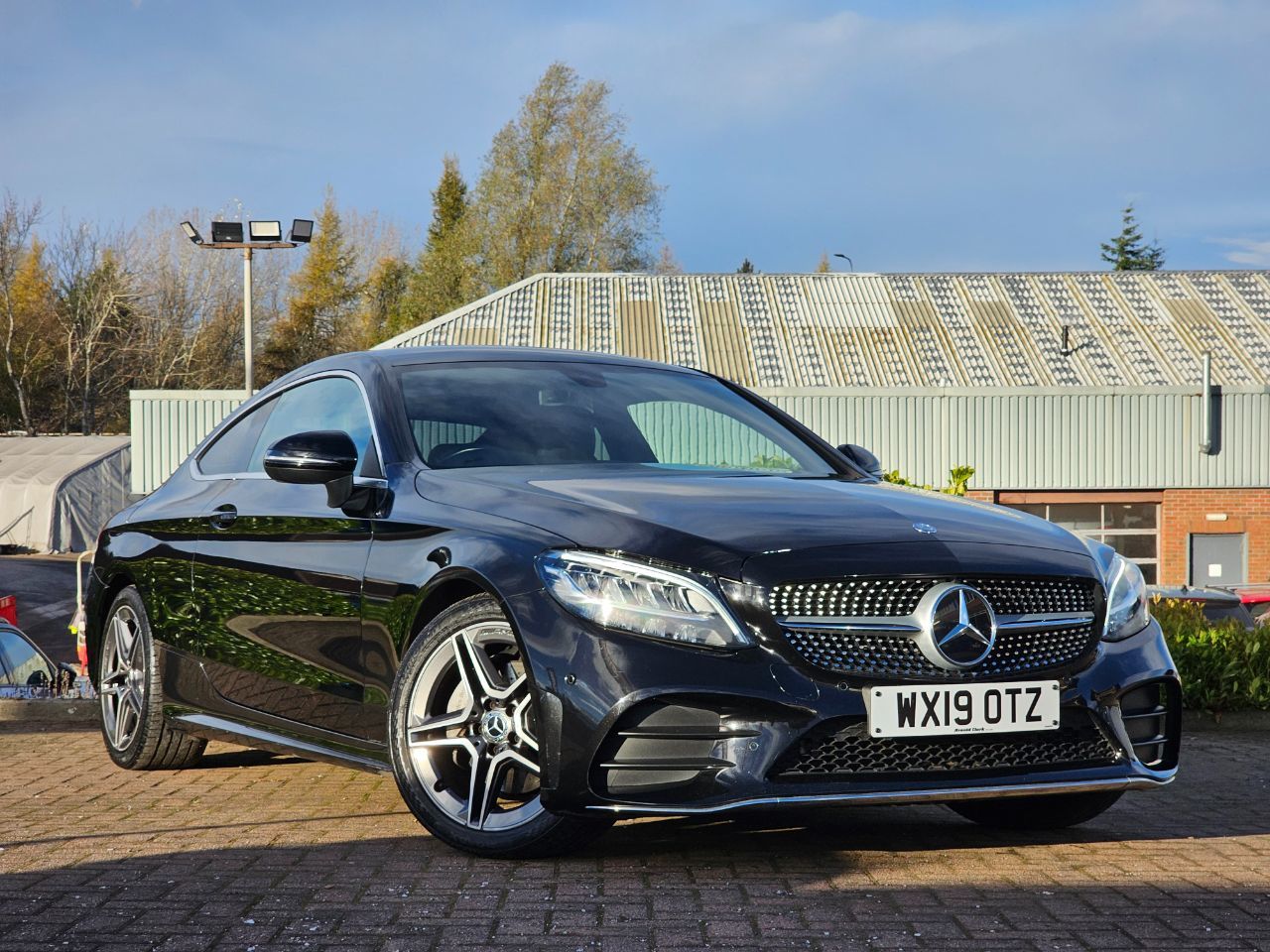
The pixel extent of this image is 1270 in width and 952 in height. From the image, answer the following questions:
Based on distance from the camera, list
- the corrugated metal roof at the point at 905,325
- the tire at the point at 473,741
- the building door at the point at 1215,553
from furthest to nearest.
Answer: the corrugated metal roof at the point at 905,325
the building door at the point at 1215,553
the tire at the point at 473,741

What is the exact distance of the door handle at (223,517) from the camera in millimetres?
5887

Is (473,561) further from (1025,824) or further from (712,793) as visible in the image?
(1025,824)

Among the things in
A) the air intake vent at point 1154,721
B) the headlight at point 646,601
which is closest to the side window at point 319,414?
the headlight at point 646,601

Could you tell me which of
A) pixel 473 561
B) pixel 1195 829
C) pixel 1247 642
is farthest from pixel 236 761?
pixel 1247 642

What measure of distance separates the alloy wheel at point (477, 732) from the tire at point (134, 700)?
2.02 m

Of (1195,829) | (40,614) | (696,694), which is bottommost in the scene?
(40,614)

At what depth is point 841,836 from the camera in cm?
498

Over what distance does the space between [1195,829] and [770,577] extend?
209 centimetres

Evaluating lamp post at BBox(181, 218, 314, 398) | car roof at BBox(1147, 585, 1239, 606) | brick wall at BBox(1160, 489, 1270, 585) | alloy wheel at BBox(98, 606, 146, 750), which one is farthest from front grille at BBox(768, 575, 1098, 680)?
brick wall at BBox(1160, 489, 1270, 585)

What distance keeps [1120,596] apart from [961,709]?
80 cm

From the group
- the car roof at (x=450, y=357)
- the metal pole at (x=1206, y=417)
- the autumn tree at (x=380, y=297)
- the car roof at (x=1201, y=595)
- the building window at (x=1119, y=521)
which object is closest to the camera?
the car roof at (x=450, y=357)

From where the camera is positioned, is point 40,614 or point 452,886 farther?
point 40,614

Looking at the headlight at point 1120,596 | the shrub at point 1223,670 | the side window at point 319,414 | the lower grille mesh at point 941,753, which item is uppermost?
the side window at point 319,414

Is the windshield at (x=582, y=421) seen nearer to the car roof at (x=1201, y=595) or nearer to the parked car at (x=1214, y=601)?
the parked car at (x=1214, y=601)
